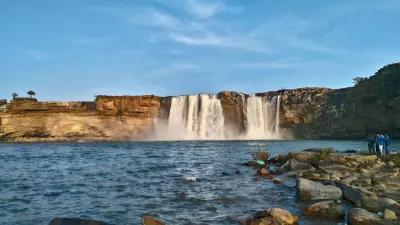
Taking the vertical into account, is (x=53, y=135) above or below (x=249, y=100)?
below

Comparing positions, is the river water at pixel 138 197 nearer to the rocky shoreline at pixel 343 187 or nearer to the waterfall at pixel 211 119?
the rocky shoreline at pixel 343 187

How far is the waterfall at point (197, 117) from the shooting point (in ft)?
262

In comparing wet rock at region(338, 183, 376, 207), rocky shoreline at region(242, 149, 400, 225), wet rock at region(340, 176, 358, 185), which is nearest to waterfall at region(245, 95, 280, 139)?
rocky shoreline at region(242, 149, 400, 225)

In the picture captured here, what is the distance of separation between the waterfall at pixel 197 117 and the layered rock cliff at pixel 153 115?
1544 mm

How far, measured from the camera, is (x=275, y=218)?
990 centimetres

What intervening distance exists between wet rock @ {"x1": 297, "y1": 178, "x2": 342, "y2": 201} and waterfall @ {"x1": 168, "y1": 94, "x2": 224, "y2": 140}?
217 ft

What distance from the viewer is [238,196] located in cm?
1491

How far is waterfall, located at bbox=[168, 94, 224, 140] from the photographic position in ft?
262

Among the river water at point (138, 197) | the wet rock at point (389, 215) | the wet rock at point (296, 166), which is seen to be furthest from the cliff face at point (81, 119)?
the wet rock at point (389, 215)

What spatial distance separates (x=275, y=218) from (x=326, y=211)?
1.86 metres

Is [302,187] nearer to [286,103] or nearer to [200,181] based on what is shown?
[200,181]

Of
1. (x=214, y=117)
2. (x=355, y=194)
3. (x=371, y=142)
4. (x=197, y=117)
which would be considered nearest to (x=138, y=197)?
(x=355, y=194)

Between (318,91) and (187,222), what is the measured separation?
2782 inches

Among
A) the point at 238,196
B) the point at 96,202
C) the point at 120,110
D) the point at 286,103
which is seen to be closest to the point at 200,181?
the point at 238,196
